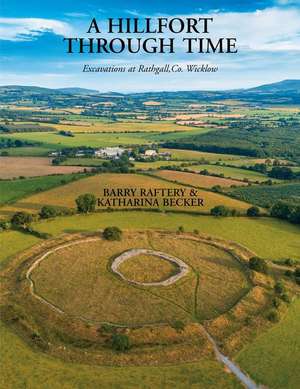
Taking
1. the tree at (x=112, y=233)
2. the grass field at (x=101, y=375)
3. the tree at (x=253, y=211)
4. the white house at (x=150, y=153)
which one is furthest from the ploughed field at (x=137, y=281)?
the white house at (x=150, y=153)

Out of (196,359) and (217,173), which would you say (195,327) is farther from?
(217,173)

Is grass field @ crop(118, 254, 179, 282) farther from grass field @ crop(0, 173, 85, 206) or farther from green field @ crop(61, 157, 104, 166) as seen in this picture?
green field @ crop(61, 157, 104, 166)

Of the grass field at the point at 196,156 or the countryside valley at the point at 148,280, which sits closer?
the countryside valley at the point at 148,280

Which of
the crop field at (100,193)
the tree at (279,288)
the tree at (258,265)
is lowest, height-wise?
the tree at (279,288)

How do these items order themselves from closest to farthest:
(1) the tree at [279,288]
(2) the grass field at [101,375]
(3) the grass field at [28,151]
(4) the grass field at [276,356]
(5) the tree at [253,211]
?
(2) the grass field at [101,375]
(4) the grass field at [276,356]
(1) the tree at [279,288]
(5) the tree at [253,211]
(3) the grass field at [28,151]

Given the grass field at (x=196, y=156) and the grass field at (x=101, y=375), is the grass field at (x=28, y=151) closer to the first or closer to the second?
the grass field at (x=196, y=156)

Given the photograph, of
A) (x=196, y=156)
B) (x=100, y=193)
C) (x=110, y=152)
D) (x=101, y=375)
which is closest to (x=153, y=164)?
(x=110, y=152)

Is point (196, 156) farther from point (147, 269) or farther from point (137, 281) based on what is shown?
point (137, 281)
